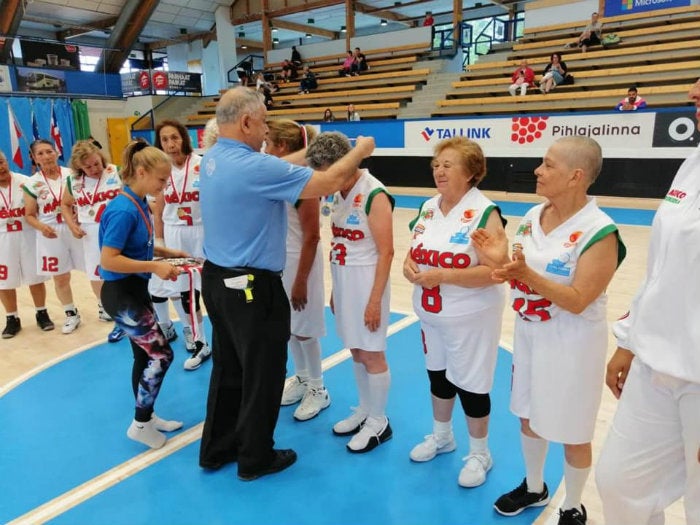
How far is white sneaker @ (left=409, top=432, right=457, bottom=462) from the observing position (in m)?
2.73

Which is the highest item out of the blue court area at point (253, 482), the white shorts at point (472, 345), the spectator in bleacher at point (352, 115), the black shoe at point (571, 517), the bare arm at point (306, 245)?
the spectator in bleacher at point (352, 115)

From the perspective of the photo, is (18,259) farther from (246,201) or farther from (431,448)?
(431,448)

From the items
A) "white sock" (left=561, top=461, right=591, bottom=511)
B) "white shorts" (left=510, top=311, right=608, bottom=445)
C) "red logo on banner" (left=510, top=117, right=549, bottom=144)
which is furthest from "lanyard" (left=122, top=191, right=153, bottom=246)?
"red logo on banner" (left=510, top=117, right=549, bottom=144)

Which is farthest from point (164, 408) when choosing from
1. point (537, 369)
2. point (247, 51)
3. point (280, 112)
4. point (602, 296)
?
point (247, 51)

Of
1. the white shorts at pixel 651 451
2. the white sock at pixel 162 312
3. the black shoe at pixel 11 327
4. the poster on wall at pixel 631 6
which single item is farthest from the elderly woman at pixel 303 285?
the poster on wall at pixel 631 6

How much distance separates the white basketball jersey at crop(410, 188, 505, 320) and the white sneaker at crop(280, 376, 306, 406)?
1.34 m

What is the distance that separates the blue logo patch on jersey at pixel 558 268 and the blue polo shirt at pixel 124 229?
200cm

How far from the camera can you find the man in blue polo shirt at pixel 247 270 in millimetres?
2295

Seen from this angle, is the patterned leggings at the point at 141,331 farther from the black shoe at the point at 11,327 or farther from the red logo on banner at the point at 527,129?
the red logo on banner at the point at 527,129

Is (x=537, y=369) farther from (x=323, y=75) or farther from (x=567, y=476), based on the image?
(x=323, y=75)

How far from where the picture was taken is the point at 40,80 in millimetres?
16172

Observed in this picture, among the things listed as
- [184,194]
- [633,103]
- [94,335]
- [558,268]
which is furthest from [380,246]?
[633,103]

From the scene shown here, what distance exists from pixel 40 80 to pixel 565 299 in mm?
18458

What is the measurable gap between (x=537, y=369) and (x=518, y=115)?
974 cm
